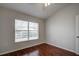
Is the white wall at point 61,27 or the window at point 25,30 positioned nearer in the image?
the window at point 25,30

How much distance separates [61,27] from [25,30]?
28.6 inches

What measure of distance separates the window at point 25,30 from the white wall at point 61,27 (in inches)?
11.5

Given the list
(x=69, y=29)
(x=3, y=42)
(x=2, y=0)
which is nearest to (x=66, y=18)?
(x=69, y=29)

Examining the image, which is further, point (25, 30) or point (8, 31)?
point (8, 31)

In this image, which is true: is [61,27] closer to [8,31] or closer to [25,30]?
[25,30]

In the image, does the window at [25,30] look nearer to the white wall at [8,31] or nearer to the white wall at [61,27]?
the white wall at [8,31]

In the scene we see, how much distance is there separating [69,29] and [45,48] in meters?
0.65

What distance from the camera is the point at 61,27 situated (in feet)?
3.75

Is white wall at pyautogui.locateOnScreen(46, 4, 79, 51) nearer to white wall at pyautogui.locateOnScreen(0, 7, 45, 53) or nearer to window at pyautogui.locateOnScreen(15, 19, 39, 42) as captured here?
white wall at pyautogui.locateOnScreen(0, 7, 45, 53)

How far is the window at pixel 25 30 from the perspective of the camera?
907 millimetres

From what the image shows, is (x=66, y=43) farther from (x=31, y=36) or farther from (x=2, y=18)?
(x=2, y=18)

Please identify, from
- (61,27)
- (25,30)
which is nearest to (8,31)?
(25,30)

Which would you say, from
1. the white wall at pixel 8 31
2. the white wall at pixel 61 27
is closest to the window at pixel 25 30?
the white wall at pixel 8 31

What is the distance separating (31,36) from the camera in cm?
101
